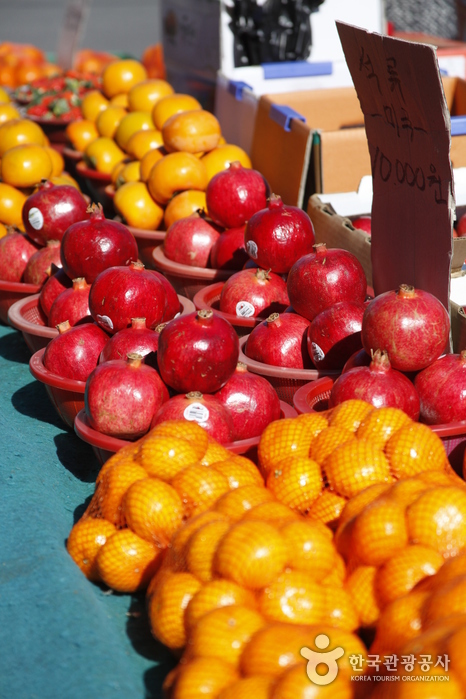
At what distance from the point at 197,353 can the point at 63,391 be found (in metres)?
0.51

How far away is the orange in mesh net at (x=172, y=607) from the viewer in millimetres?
1303

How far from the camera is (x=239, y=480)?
161 centimetres

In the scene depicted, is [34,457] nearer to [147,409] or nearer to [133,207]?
[147,409]

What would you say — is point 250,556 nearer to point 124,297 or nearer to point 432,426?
point 432,426

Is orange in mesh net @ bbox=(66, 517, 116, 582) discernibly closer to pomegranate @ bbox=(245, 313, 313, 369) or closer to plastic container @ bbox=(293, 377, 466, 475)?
plastic container @ bbox=(293, 377, 466, 475)

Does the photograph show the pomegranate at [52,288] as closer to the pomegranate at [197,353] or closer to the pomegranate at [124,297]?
the pomegranate at [124,297]

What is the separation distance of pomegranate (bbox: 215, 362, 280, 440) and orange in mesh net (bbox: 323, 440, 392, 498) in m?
0.41

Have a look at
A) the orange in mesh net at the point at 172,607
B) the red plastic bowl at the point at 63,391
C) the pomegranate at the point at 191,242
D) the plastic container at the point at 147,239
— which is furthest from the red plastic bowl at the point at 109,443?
the plastic container at the point at 147,239

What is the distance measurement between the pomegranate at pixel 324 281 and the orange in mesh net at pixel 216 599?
1.18 m

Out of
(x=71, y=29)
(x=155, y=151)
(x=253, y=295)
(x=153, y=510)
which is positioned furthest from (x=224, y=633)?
(x=71, y=29)

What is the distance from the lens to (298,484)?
1.58 metres

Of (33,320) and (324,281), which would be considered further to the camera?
(33,320)

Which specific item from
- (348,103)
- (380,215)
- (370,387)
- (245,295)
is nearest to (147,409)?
(370,387)

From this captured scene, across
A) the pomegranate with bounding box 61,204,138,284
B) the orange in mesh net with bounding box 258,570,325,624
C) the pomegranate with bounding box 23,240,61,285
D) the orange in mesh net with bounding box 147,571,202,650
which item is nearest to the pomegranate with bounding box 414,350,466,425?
the orange in mesh net with bounding box 258,570,325,624
